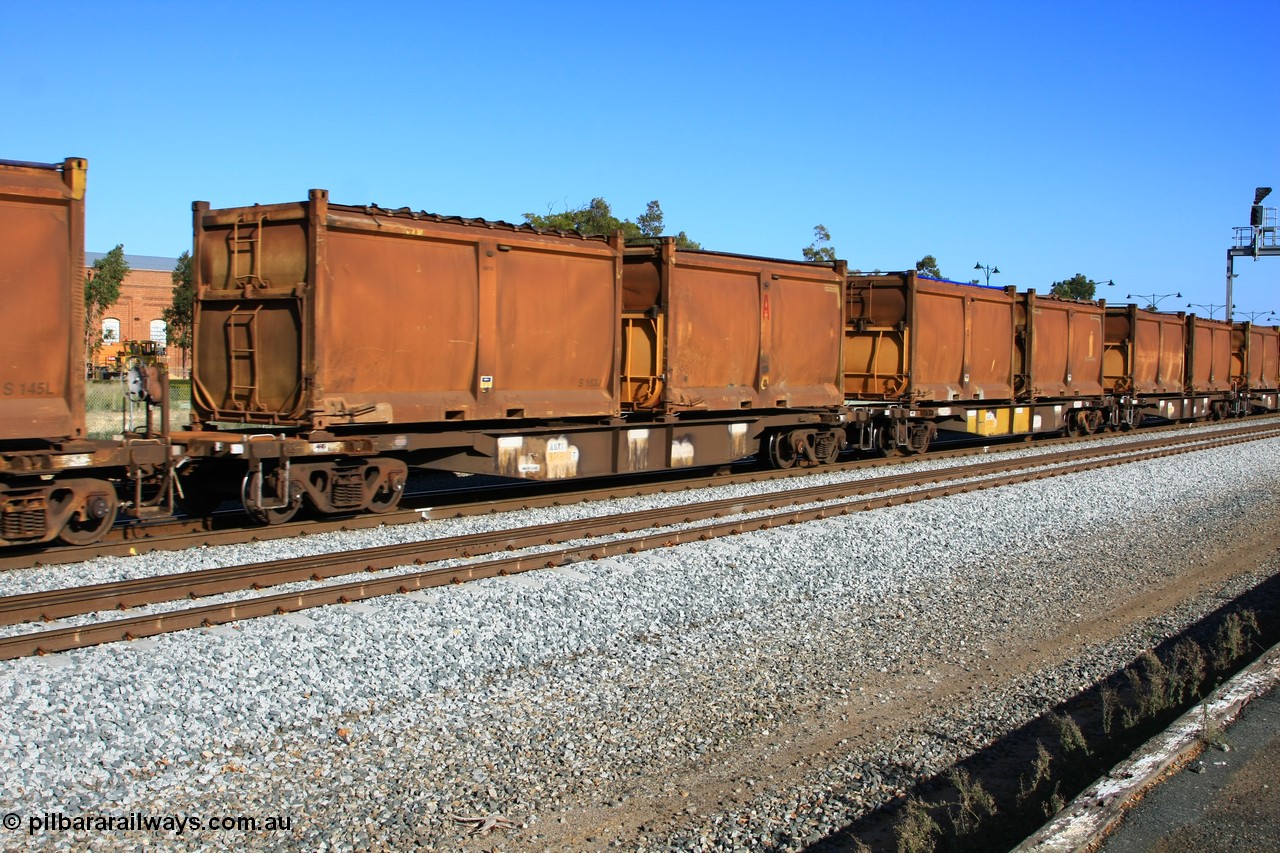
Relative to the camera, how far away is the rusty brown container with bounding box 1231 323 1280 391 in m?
38.8

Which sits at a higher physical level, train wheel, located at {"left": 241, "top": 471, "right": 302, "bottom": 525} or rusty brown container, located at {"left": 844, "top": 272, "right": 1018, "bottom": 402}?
rusty brown container, located at {"left": 844, "top": 272, "right": 1018, "bottom": 402}

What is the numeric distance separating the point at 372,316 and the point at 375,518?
2296 mm

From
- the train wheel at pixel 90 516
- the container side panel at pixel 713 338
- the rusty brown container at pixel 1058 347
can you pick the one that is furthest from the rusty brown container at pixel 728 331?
the rusty brown container at pixel 1058 347

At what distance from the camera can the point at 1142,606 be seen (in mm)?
9336

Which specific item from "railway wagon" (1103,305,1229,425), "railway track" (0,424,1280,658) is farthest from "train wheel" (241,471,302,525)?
"railway wagon" (1103,305,1229,425)

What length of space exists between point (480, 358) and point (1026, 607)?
6882 mm

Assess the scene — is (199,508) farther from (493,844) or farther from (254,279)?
(493,844)

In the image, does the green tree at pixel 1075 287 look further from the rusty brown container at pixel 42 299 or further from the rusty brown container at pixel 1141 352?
the rusty brown container at pixel 42 299

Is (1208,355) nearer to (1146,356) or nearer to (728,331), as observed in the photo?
Result: (1146,356)

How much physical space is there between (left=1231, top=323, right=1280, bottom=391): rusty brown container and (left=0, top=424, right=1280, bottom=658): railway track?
28.7 m

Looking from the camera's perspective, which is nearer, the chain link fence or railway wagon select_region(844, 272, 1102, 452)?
railway wagon select_region(844, 272, 1102, 452)

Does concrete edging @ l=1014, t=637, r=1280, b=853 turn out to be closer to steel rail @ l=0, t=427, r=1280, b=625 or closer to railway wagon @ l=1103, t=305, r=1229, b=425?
steel rail @ l=0, t=427, r=1280, b=625

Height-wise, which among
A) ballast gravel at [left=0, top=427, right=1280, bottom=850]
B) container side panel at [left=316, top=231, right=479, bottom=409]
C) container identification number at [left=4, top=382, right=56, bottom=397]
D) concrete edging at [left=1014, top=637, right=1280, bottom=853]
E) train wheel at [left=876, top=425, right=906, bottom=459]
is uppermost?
container side panel at [left=316, top=231, right=479, bottom=409]

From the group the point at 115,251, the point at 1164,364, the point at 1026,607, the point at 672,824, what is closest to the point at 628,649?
the point at 672,824
